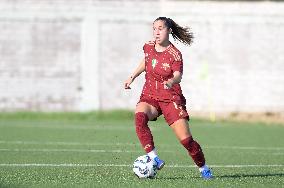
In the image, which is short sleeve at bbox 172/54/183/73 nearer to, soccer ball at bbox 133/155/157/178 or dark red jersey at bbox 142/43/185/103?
dark red jersey at bbox 142/43/185/103

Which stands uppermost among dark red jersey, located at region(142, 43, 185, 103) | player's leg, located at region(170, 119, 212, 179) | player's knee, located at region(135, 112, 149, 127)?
dark red jersey, located at region(142, 43, 185, 103)

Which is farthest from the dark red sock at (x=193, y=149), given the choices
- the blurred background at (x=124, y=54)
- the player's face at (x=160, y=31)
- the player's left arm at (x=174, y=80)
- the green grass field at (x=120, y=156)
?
the blurred background at (x=124, y=54)

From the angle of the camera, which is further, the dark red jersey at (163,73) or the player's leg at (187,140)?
the dark red jersey at (163,73)

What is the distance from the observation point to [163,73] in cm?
1070

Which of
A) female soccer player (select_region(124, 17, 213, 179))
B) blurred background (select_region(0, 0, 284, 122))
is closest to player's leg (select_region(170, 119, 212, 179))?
female soccer player (select_region(124, 17, 213, 179))

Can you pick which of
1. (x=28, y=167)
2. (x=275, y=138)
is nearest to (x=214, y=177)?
(x=28, y=167)

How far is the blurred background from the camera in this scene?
2931 cm

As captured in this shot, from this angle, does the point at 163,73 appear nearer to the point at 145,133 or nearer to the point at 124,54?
the point at 145,133

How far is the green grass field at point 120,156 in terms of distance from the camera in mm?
10031

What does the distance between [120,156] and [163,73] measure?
11.7ft

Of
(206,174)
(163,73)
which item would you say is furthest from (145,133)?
(206,174)

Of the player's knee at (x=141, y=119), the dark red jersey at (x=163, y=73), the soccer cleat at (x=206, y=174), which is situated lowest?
the soccer cleat at (x=206, y=174)

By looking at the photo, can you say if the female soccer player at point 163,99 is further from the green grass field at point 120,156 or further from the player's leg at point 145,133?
the green grass field at point 120,156

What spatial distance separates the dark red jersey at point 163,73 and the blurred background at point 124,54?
18433 millimetres
